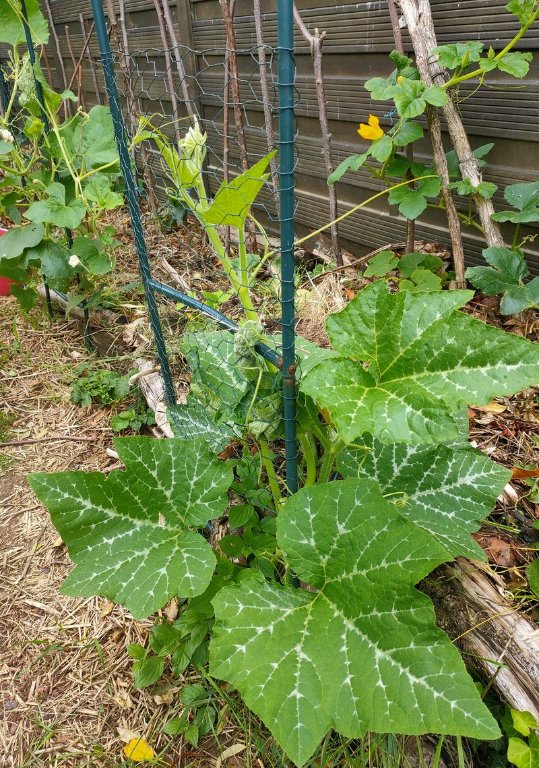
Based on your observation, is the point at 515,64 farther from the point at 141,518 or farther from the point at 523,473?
the point at 141,518

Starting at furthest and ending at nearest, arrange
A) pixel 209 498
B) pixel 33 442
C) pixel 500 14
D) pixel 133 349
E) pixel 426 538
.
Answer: pixel 133 349 → pixel 33 442 → pixel 500 14 → pixel 209 498 → pixel 426 538

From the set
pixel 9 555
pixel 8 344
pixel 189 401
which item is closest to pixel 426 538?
pixel 189 401

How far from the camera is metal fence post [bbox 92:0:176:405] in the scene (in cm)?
130

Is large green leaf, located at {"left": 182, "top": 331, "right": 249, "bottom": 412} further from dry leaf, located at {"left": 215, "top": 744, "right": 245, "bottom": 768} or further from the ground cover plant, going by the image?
dry leaf, located at {"left": 215, "top": 744, "right": 245, "bottom": 768}

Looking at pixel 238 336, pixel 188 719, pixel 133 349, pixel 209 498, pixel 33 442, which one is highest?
pixel 238 336

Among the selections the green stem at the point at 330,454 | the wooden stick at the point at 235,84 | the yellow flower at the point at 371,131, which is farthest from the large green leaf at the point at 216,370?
the yellow flower at the point at 371,131

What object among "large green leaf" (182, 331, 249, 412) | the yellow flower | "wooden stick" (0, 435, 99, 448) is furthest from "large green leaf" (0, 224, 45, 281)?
the yellow flower

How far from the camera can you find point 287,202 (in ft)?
3.05

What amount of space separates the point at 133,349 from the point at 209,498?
133 centimetres

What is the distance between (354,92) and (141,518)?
206cm

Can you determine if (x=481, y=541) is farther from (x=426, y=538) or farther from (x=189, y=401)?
(x=189, y=401)

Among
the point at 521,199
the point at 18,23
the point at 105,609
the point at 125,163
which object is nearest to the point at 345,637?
the point at 105,609

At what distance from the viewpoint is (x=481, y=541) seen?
4.57ft

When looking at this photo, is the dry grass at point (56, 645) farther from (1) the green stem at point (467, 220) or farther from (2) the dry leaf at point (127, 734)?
(1) the green stem at point (467, 220)
